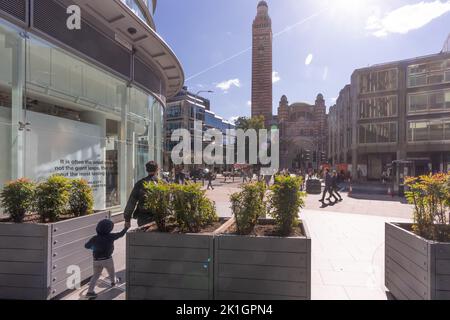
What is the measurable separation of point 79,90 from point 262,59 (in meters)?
57.7

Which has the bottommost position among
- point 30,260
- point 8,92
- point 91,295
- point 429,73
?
point 91,295

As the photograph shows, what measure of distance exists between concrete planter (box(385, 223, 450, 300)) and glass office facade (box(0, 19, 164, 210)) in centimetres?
716

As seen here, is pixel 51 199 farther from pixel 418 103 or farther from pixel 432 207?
pixel 418 103

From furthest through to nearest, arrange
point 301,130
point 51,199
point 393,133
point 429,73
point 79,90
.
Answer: point 301,130
point 393,133
point 429,73
point 79,90
point 51,199

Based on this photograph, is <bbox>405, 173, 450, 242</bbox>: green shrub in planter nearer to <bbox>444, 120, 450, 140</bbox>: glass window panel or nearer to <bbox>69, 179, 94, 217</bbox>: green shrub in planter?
Result: <bbox>69, 179, 94, 217</bbox>: green shrub in planter

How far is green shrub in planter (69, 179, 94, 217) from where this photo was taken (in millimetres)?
4363

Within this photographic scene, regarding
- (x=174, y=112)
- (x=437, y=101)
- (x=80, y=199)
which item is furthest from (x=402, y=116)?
(x=80, y=199)

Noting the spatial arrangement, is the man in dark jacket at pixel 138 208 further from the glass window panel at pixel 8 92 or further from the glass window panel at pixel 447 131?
the glass window panel at pixel 447 131

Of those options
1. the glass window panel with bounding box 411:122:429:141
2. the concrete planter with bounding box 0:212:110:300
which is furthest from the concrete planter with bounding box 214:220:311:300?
the glass window panel with bounding box 411:122:429:141

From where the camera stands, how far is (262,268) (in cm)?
305

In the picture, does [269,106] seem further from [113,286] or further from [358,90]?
[113,286]

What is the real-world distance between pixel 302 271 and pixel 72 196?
3.48 m

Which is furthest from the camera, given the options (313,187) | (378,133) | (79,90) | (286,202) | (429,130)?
(378,133)
